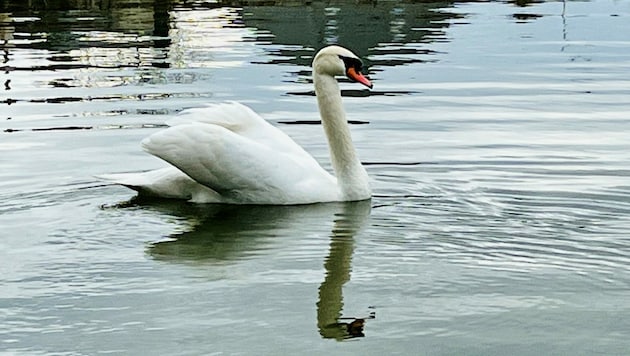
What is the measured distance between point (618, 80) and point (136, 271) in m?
11.4

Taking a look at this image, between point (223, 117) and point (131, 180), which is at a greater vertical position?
point (223, 117)

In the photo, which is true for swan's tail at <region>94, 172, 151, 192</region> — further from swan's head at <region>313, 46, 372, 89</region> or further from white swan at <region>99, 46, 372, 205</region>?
swan's head at <region>313, 46, 372, 89</region>

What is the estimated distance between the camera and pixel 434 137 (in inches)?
498

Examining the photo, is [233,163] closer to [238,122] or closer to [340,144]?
[238,122]

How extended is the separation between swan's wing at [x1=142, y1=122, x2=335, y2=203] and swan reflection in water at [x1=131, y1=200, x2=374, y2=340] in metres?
0.14

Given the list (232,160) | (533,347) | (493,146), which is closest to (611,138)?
(493,146)

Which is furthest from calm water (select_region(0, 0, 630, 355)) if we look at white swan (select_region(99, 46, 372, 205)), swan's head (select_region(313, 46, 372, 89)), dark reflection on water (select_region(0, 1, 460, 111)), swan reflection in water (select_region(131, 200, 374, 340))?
swan's head (select_region(313, 46, 372, 89))

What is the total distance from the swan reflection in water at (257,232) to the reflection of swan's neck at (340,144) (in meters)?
0.12

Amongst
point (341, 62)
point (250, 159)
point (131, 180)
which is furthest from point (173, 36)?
point (250, 159)

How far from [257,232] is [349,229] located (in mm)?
620

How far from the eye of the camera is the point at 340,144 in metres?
9.95

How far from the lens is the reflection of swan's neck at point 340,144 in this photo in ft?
31.9

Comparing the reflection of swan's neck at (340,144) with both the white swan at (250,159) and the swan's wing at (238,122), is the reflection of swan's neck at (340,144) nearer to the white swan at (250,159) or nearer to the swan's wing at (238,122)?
the white swan at (250,159)

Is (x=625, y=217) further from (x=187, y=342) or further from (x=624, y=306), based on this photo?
(x=187, y=342)
